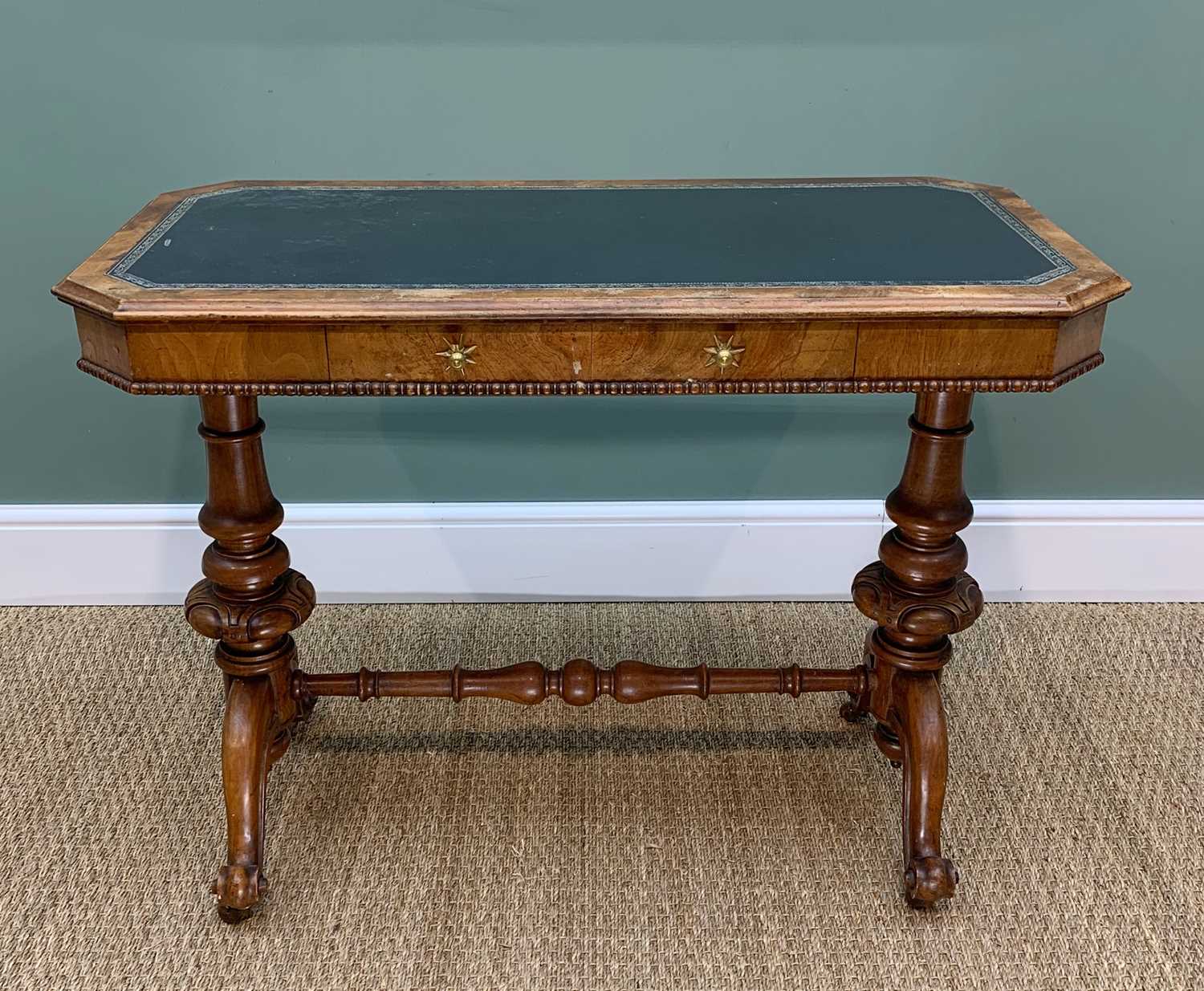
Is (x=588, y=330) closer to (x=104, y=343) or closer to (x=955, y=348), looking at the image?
(x=955, y=348)

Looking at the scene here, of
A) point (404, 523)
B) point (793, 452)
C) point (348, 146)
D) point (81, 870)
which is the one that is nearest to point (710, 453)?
point (793, 452)

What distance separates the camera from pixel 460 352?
4.75ft

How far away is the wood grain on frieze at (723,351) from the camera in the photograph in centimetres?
144

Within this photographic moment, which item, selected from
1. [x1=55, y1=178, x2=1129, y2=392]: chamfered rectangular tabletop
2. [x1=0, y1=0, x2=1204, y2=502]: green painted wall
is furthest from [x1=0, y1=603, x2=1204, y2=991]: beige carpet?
[x1=55, y1=178, x2=1129, y2=392]: chamfered rectangular tabletop

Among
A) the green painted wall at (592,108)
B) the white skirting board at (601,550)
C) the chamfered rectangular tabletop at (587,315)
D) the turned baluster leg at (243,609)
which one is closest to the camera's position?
the chamfered rectangular tabletop at (587,315)

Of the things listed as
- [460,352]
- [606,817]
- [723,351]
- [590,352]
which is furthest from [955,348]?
[606,817]

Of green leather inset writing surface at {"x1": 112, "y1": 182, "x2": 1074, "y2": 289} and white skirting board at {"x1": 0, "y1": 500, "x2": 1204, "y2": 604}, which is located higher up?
green leather inset writing surface at {"x1": 112, "y1": 182, "x2": 1074, "y2": 289}

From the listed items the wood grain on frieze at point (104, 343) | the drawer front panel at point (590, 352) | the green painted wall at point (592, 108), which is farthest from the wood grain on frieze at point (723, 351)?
the green painted wall at point (592, 108)

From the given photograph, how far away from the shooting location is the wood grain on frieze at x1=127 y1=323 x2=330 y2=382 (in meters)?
1.43

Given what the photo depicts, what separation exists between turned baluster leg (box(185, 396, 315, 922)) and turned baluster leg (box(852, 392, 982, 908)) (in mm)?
872

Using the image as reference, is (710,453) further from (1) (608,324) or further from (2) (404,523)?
(1) (608,324)

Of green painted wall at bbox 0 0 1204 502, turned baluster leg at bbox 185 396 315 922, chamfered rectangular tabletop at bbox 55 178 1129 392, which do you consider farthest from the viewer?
green painted wall at bbox 0 0 1204 502

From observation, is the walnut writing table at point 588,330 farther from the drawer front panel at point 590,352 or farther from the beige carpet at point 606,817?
the beige carpet at point 606,817

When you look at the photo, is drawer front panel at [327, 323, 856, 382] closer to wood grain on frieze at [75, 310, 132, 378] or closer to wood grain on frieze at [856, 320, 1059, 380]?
wood grain on frieze at [856, 320, 1059, 380]
